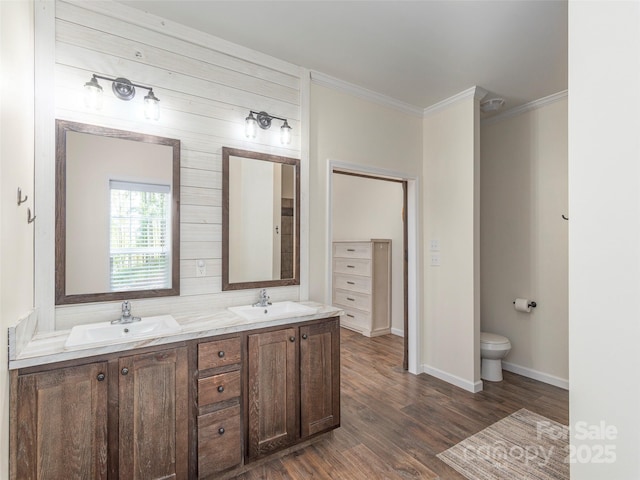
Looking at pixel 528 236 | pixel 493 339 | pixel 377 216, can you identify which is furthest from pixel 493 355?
pixel 377 216

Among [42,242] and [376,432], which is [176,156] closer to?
[42,242]

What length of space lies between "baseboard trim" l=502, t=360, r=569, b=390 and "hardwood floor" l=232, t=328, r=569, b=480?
0.08m

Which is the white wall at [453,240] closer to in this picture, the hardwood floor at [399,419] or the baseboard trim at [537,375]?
the hardwood floor at [399,419]

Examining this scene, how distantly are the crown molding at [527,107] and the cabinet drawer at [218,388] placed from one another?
12.4 ft

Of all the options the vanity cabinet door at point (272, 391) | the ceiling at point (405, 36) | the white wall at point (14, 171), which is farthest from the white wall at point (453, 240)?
the white wall at point (14, 171)

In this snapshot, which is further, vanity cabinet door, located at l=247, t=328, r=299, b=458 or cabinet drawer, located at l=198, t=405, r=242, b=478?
vanity cabinet door, located at l=247, t=328, r=299, b=458

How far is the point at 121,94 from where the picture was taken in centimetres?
197

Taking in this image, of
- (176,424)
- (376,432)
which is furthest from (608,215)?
(176,424)

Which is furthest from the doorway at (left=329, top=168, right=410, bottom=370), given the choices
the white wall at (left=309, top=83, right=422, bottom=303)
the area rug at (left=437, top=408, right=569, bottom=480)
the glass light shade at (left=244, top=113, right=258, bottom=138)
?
the glass light shade at (left=244, top=113, right=258, bottom=138)

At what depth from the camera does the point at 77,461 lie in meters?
1.49

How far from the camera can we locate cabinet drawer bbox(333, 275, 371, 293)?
4805 mm

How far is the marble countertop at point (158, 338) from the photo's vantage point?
139 cm

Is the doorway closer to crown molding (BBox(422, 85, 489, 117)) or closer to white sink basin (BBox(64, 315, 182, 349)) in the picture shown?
crown molding (BBox(422, 85, 489, 117))

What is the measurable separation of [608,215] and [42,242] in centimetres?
272
